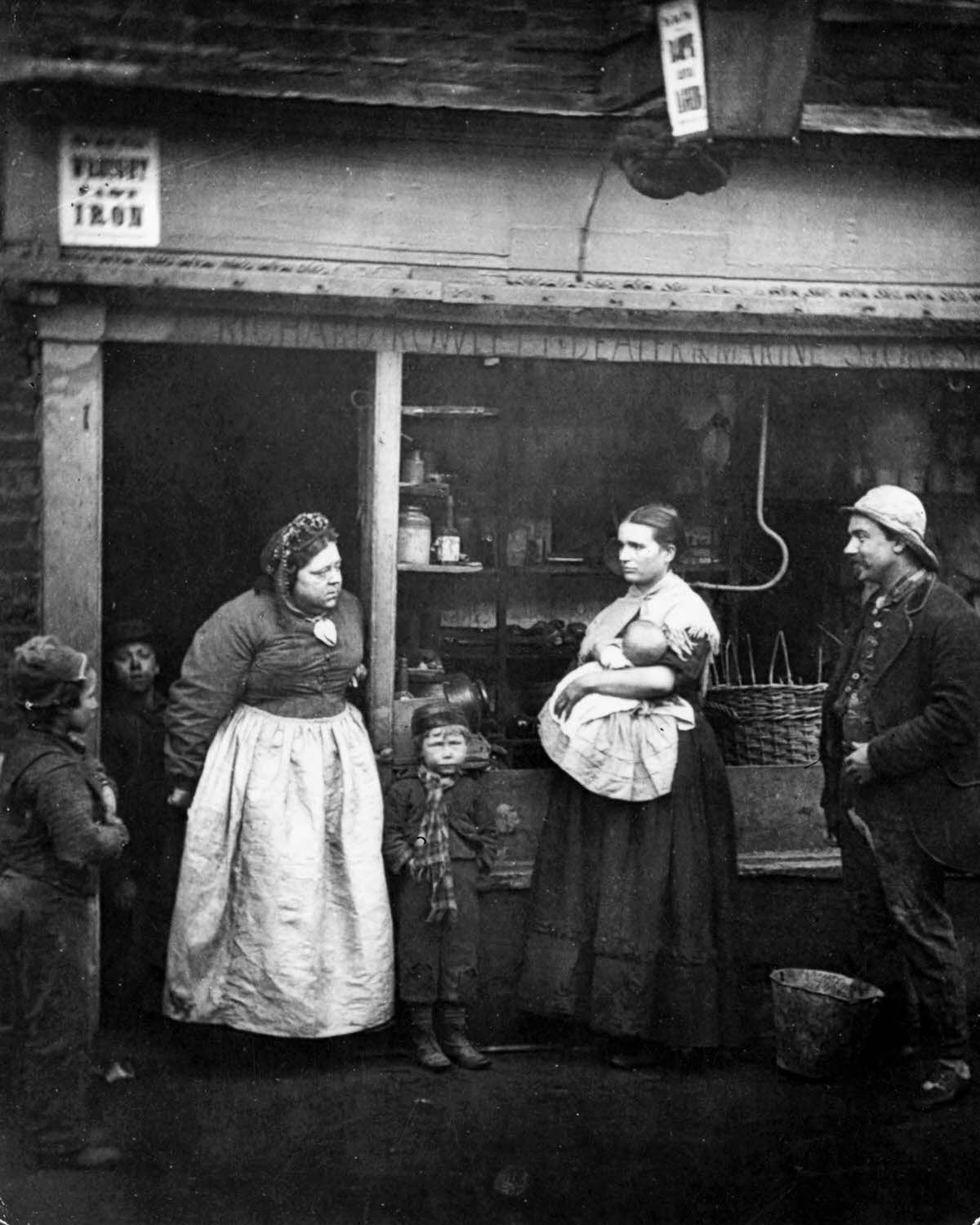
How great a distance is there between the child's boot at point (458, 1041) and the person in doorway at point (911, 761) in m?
1.73

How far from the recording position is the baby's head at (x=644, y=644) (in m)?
5.70

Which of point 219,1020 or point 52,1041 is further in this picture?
point 219,1020

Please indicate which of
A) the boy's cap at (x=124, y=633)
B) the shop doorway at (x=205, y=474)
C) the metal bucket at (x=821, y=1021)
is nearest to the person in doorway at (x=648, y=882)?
the metal bucket at (x=821, y=1021)

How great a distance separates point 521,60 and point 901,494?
2573mm

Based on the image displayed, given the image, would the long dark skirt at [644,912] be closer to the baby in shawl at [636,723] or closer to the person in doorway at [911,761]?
the baby in shawl at [636,723]

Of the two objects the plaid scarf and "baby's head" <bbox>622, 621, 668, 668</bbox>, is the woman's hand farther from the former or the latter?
the plaid scarf

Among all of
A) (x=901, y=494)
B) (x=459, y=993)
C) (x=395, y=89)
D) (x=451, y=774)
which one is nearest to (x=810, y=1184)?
(x=459, y=993)

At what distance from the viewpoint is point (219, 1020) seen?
566 centimetres

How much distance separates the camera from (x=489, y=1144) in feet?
16.8

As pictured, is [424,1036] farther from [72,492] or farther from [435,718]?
[72,492]

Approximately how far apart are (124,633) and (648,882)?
2733 millimetres

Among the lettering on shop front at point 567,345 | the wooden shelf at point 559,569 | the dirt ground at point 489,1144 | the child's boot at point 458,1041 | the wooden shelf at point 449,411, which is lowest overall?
the dirt ground at point 489,1144

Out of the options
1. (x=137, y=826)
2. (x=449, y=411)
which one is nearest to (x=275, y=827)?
(x=137, y=826)

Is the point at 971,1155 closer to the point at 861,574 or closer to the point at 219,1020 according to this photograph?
the point at 861,574
